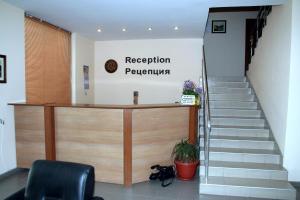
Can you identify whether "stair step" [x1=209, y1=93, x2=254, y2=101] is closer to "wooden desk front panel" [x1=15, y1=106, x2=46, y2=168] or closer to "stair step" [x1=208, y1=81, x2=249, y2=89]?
"stair step" [x1=208, y1=81, x2=249, y2=89]

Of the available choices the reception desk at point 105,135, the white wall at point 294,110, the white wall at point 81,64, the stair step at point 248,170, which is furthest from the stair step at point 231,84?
the white wall at point 81,64

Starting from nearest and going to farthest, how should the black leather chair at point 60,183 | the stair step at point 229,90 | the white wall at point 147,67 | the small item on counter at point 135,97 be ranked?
the black leather chair at point 60,183 < the stair step at point 229,90 < the white wall at point 147,67 < the small item on counter at point 135,97

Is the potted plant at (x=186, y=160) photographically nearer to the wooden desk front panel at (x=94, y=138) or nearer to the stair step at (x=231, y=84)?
the wooden desk front panel at (x=94, y=138)

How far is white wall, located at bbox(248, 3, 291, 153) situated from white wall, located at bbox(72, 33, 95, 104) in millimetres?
4553

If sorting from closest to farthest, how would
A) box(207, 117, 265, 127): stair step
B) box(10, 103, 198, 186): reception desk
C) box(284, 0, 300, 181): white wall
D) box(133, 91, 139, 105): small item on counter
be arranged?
box(284, 0, 300, 181): white wall
box(10, 103, 198, 186): reception desk
box(207, 117, 265, 127): stair step
box(133, 91, 139, 105): small item on counter

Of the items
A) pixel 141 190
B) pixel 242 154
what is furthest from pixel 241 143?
pixel 141 190

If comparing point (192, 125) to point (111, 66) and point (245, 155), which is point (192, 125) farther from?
point (111, 66)

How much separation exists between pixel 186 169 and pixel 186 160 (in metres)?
0.15

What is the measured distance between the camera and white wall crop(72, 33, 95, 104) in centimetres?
662

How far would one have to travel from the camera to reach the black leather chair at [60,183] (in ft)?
6.91

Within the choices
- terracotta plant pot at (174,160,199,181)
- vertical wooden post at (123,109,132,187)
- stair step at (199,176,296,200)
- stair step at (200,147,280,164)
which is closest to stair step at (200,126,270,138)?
stair step at (200,147,280,164)

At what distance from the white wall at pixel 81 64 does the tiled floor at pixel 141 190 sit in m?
2.99

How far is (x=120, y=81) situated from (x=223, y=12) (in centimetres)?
389

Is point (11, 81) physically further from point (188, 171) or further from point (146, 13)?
point (188, 171)
